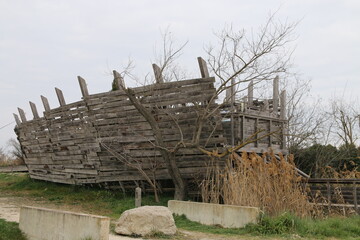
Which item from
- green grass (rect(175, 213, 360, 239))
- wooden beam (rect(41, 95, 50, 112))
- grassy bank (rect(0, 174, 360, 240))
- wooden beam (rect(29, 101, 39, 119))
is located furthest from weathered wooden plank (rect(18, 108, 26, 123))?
green grass (rect(175, 213, 360, 239))

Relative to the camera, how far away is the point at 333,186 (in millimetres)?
10672

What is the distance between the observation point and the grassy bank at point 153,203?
765 centimetres

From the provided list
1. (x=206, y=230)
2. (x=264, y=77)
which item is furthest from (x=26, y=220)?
(x=264, y=77)

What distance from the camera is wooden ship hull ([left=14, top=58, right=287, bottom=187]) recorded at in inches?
458

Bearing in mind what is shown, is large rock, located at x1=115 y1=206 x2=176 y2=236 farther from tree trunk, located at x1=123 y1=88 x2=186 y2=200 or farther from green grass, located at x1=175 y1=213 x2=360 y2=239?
tree trunk, located at x1=123 y1=88 x2=186 y2=200

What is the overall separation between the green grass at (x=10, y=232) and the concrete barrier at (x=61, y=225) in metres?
0.10

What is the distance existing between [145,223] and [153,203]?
15.6ft

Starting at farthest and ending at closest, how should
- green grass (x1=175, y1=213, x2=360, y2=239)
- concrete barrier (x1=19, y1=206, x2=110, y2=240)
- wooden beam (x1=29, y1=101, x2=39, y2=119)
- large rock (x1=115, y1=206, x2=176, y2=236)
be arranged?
wooden beam (x1=29, y1=101, x2=39, y2=119) < green grass (x1=175, y1=213, x2=360, y2=239) < large rock (x1=115, y1=206, x2=176, y2=236) < concrete barrier (x1=19, y1=206, x2=110, y2=240)

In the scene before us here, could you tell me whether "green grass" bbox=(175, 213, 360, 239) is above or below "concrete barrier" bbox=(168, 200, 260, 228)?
below

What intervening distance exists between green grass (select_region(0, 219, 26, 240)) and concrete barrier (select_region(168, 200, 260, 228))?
3295mm

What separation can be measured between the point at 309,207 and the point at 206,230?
92.4 inches

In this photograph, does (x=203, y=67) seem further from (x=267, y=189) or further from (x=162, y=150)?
(x=267, y=189)

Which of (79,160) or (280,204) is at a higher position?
(79,160)

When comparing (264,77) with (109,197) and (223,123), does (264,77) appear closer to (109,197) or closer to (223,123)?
(223,123)
